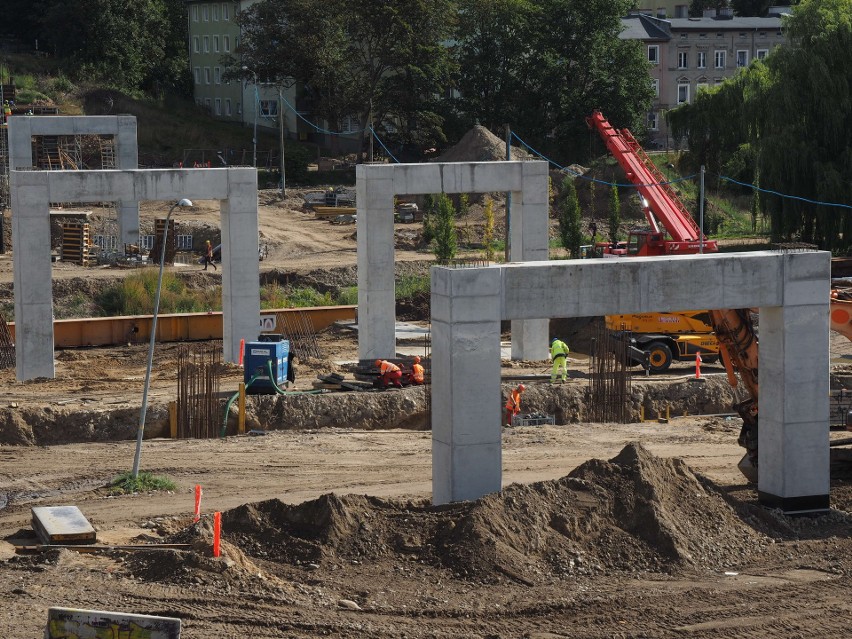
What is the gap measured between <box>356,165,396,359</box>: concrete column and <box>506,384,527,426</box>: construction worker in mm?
4163

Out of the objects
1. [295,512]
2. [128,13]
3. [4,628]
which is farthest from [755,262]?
[128,13]

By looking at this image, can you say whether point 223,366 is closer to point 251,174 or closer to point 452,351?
point 251,174

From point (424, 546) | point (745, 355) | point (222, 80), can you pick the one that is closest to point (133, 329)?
point (745, 355)

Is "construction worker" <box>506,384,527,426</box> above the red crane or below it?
below

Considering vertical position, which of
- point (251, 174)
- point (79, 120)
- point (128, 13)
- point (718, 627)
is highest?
point (128, 13)

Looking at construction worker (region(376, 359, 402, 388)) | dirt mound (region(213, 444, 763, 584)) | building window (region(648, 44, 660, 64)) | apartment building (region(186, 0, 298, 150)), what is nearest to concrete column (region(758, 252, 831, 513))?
dirt mound (region(213, 444, 763, 584))

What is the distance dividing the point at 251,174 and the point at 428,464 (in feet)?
36.1

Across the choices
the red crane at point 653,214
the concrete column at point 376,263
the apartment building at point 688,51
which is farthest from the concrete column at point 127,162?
the apartment building at point 688,51

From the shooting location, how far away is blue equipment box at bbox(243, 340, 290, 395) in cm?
2855

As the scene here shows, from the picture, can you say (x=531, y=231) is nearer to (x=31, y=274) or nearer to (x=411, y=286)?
(x=411, y=286)

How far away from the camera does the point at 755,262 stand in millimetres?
19062

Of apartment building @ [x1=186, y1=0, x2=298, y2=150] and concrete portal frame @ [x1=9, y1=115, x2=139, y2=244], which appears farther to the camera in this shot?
apartment building @ [x1=186, y1=0, x2=298, y2=150]

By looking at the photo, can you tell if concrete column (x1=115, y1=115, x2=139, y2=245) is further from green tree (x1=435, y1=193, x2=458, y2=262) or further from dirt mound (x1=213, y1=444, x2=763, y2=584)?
dirt mound (x1=213, y1=444, x2=763, y2=584)

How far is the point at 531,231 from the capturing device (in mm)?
32875
